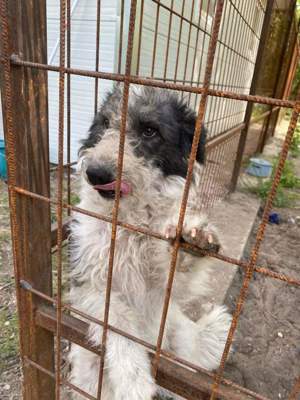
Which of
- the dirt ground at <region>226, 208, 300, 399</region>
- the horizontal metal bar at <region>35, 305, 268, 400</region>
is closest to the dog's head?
the horizontal metal bar at <region>35, 305, 268, 400</region>

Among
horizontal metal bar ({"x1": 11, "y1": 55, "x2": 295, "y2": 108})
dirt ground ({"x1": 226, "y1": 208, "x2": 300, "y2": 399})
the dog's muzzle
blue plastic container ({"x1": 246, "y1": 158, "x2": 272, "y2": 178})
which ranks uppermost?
horizontal metal bar ({"x1": 11, "y1": 55, "x2": 295, "y2": 108})

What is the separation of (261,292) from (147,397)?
1.96 meters

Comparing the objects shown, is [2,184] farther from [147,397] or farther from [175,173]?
[147,397]

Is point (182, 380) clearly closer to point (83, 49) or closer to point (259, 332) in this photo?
point (259, 332)

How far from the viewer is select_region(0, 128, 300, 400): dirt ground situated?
7.08 feet

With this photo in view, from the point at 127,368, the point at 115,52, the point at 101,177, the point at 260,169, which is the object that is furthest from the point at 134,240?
the point at 260,169

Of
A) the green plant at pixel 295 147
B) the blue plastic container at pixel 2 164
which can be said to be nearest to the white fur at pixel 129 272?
the blue plastic container at pixel 2 164

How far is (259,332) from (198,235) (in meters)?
1.96

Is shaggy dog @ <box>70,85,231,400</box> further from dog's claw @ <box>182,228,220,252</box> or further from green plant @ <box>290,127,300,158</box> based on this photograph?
green plant @ <box>290,127,300,158</box>

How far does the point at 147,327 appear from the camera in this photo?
1.76 metres

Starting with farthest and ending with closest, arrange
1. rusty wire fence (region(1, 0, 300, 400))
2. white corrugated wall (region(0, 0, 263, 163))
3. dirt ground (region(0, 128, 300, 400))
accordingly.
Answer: white corrugated wall (region(0, 0, 263, 163))
dirt ground (region(0, 128, 300, 400))
rusty wire fence (region(1, 0, 300, 400))

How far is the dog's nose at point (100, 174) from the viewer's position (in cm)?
131

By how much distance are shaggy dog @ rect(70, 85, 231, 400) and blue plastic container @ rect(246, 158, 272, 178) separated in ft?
14.5

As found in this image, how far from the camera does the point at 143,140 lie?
165 centimetres
